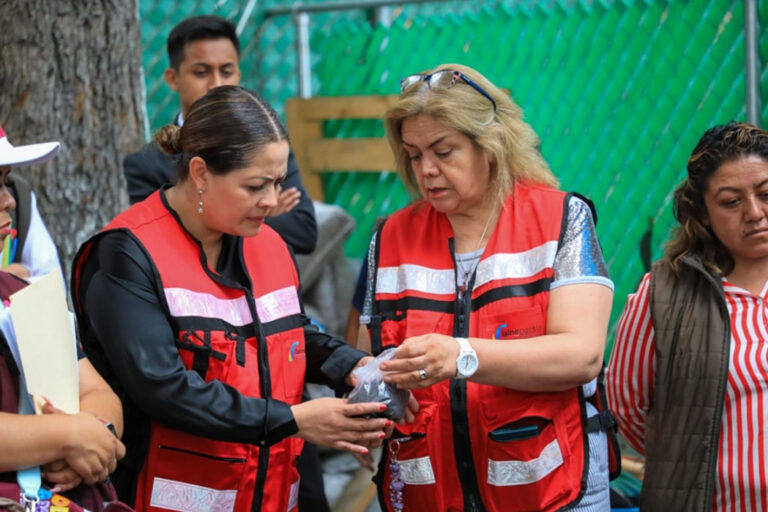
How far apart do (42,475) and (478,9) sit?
5.13m

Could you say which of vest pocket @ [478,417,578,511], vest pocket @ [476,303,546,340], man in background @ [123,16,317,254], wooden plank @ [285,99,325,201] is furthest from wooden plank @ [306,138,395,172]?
vest pocket @ [478,417,578,511]

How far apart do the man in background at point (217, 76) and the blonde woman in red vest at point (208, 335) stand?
3.49 feet

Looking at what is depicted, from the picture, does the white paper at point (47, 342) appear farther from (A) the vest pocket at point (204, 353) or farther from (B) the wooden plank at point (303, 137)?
(B) the wooden plank at point (303, 137)

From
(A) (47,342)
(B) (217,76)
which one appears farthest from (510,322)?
(B) (217,76)

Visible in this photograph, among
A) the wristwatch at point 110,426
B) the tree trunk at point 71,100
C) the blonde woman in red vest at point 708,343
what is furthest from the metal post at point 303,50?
the wristwatch at point 110,426

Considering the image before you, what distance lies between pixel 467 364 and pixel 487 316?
20 cm

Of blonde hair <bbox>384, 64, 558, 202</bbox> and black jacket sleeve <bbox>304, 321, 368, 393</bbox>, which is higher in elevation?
blonde hair <bbox>384, 64, 558, 202</bbox>

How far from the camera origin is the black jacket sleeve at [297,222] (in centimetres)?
394

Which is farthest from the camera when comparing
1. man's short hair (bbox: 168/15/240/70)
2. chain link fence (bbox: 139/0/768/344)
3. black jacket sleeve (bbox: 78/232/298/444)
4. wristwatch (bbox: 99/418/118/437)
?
chain link fence (bbox: 139/0/768/344)

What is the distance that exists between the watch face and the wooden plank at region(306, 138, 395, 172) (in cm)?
381

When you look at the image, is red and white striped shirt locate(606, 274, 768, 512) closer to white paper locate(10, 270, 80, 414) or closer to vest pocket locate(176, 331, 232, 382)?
vest pocket locate(176, 331, 232, 382)

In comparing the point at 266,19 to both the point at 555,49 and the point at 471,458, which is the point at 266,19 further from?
the point at 471,458

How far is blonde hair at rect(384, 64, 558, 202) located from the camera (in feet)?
9.46

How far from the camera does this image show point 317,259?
224 inches
